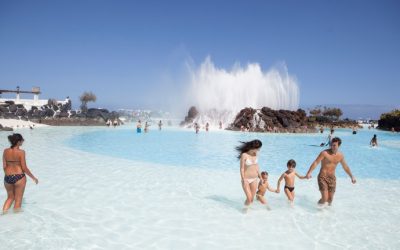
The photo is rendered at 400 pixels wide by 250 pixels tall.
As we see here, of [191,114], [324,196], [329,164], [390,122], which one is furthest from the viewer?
[390,122]

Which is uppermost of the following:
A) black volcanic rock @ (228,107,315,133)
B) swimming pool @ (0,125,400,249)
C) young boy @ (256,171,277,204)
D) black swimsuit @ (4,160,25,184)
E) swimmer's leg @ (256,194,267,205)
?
black volcanic rock @ (228,107,315,133)

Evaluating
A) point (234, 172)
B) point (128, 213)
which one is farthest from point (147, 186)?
point (234, 172)

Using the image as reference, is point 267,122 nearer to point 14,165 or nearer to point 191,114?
point 191,114

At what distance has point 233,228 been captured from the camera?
6277 mm

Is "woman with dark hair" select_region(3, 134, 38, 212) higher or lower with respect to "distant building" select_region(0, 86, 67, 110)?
lower

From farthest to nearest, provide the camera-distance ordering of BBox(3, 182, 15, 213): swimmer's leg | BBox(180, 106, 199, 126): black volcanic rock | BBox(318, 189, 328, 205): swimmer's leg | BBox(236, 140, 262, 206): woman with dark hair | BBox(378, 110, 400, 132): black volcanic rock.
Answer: BBox(378, 110, 400, 132): black volcanic rock, BBox(180, 106, 199, 126): black volcanic rock, BBox(318, 189, 328, 205): swimmer's leg, BBox(236, 140, 262, 206): woman with dark hair, BBox(3, 182, 15, 213): swimmer's leg

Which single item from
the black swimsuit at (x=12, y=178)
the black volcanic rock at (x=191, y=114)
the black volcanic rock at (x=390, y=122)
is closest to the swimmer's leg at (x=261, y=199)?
the black swimsuit at (x=12, y=178)

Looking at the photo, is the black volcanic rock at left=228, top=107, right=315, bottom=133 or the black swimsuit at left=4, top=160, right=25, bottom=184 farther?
the black volcanic rock at left=228, top=107, right=315, bottom=133

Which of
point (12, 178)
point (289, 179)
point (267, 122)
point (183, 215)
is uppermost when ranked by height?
point (267, 122)

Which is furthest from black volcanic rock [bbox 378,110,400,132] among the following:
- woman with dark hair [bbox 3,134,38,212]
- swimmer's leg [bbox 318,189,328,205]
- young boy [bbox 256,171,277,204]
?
woman with dark hair [bbox 3,134,38,212]

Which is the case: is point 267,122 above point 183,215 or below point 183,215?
above

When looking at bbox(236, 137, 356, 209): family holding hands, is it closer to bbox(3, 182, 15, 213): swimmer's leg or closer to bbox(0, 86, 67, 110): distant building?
bbox(3, 182, 15, 213): swimmer's leg

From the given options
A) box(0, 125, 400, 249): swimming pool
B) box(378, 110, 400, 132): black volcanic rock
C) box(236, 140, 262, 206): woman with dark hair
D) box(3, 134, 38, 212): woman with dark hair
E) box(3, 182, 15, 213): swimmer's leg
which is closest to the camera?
box(0, 125, 400, 249): swimming pool

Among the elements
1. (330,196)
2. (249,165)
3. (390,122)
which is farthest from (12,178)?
(390,122)
